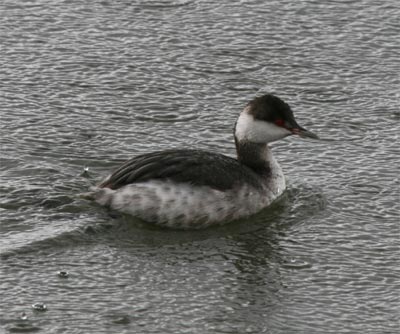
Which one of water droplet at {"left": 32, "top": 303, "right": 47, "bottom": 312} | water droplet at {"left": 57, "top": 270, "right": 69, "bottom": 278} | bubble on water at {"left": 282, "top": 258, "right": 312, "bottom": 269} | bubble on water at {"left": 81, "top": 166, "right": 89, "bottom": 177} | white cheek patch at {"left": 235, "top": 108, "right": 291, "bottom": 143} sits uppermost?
white cheek patch at {"left": 235, "top": 108, "right": 291, "bottom": 143}

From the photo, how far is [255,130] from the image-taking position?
10.5 metres

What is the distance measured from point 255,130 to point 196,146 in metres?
0.84

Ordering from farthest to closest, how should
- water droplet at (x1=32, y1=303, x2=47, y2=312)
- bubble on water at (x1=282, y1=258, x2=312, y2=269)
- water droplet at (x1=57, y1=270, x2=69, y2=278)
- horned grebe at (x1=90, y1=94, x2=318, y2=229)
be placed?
horned grebe at (x1=90, y1=94, x2=318, y2=229)
bubble on water at (x1=282, y1=258, x2=312, y2=269)
water droplet at (x1=57, y1=270, x2=69, y2=278)
water droplet at (x1=32, y1=303, x2=47, y2=312)

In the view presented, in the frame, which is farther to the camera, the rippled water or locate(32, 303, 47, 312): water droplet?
the rippled water

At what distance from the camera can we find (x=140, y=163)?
10008mm

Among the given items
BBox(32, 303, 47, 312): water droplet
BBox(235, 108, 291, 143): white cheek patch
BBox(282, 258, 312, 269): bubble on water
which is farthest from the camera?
BBox(235, 108, 291, 143): white cheek patch

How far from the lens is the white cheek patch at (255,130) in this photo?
1052 centimetres

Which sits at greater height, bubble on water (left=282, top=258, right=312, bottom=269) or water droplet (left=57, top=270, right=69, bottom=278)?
water droplet (left=57, top=270, right=69, bottom=278)

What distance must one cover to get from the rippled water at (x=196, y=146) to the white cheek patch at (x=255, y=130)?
47 centimetres

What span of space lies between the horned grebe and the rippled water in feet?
0.42

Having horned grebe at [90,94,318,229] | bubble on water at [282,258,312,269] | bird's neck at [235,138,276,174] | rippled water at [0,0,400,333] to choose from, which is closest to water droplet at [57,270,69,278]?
rippled water at [0,0,400,333]

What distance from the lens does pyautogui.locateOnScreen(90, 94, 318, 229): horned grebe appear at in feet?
32.4

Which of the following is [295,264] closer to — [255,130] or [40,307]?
[255,130]

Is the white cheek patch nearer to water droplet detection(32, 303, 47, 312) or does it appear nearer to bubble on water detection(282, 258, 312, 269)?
bubble on water detection(282, 258, 312, 269)
